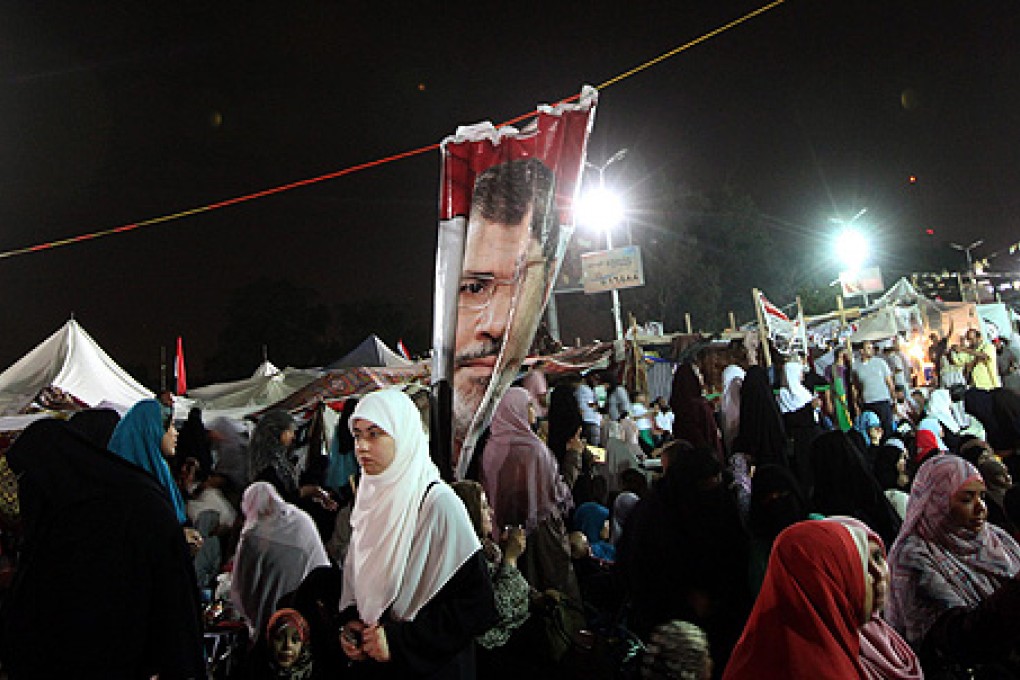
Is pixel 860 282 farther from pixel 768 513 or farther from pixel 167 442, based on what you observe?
pixel 167 442

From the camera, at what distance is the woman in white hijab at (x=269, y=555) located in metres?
3.48

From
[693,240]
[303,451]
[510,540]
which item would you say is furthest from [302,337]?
[510,540]

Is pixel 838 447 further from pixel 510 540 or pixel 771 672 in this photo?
pixel 771 672

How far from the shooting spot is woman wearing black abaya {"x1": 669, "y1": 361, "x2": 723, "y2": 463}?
516 centimetres

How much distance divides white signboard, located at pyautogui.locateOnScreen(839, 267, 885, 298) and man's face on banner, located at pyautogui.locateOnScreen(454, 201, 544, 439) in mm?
19965

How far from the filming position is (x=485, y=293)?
321 cm

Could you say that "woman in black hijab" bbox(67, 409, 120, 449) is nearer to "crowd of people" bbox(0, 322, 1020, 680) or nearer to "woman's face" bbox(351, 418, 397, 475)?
"crowd of people" bbox(0, 322, 1020, 680)

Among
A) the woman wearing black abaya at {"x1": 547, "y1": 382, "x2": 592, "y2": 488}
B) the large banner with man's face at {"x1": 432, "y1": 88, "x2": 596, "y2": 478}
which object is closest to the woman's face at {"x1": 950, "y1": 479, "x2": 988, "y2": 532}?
the large banner with man's face at {"x1": 432, "y1": 88, "x2": 596, "y2": 478}

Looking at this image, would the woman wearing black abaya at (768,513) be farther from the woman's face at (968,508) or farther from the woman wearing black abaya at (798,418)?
the woman wearing black abaya at (798,418)

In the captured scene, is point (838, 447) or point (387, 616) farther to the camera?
point (838, 447)

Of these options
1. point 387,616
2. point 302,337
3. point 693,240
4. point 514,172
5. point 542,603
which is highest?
point 693,240

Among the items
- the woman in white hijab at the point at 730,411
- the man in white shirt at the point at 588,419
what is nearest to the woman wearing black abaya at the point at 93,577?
the woman in white hijab at the point at 730,411

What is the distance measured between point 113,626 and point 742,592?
2.75m

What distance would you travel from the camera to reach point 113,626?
2.13 m
